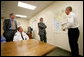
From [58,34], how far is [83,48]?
1.16 meters

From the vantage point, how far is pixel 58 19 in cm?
279

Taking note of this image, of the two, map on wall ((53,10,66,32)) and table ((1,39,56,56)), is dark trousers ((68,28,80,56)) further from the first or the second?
table ((1,39,56,56))

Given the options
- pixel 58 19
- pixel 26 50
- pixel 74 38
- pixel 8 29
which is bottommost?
pixel 74 38

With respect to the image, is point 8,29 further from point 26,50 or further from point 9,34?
point 26,50

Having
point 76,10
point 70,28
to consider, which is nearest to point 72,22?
point 70,28

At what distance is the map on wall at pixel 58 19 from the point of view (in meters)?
2.58

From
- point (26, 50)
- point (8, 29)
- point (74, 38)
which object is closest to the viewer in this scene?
point (26, 50)

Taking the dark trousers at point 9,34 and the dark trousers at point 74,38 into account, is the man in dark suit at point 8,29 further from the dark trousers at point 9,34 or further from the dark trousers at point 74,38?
the dark trousers at point 74,38

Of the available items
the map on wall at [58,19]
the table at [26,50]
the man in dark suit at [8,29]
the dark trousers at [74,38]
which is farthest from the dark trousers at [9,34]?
the map on wall at [58,19]

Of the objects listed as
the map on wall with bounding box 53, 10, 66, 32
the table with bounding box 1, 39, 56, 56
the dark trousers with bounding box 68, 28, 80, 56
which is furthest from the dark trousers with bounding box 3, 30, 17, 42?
the map on wall with bounding box 53, 10, 66, 32

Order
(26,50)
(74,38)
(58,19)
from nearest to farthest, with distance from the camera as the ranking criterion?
(26,50) → (74,38) → (58,19)

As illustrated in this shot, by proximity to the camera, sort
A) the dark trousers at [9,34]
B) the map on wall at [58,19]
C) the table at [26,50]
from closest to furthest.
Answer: the table at [26,50]
the dark trousers at [9,34]
the map on wall at [58,19]

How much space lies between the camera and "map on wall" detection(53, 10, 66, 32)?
102 inches

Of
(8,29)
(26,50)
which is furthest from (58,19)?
(26,50)
